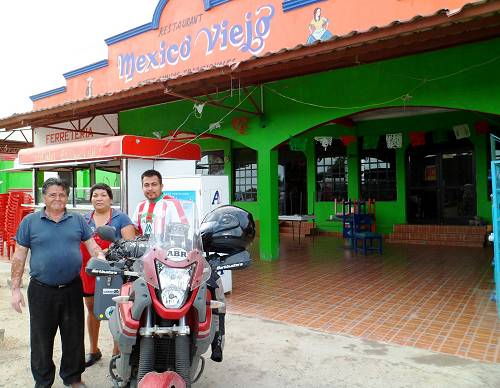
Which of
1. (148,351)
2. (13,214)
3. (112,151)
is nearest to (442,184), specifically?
(112,151)

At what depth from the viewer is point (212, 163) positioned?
14.7 m

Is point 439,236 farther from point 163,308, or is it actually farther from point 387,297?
point 163,308

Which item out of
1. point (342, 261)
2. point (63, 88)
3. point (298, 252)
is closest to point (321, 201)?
point (298, 252)

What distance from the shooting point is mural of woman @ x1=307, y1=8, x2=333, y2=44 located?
834 cm

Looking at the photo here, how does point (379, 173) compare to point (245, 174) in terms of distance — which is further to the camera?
point (245, 174)

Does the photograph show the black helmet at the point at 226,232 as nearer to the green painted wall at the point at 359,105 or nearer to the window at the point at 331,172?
the green painted wall at the point at 359,105

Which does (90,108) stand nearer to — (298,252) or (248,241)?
(298,252)

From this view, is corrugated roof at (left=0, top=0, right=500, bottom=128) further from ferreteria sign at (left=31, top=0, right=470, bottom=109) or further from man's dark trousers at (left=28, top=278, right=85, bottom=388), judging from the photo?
man's dark trousers at (left=28, top=278, right=85, bottom=388)

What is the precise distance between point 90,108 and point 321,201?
691 cm

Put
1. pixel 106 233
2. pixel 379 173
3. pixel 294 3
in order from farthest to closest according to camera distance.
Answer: pixel 379 173 → pixel 294 3 → pixel 106 233

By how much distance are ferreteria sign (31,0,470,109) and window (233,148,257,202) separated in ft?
12.9

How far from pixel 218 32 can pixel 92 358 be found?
8117 millimetres

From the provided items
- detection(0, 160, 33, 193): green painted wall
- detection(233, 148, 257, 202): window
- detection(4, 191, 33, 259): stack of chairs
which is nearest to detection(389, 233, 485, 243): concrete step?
detection(233, 148, 257, 202): window

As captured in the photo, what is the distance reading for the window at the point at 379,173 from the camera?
38.4 feet
